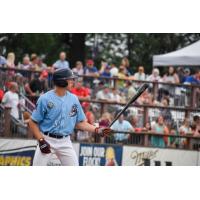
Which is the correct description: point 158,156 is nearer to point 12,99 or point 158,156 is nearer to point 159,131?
point 159,131

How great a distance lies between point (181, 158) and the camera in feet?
61.0

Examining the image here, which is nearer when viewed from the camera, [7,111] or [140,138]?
[7,111]

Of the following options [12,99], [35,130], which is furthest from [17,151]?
[35,130]

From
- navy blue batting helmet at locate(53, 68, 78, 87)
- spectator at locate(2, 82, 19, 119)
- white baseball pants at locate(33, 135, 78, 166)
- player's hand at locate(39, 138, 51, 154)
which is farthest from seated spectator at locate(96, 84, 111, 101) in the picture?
player's hand at locate(39, 138, 51, 154)

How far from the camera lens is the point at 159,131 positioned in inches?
742

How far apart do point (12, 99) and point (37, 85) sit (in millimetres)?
767

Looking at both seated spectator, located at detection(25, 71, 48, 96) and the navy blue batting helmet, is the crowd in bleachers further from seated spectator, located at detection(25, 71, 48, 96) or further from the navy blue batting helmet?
the navy blue batting helmet

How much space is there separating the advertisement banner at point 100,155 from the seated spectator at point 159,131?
99cm

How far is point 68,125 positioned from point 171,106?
8.31m

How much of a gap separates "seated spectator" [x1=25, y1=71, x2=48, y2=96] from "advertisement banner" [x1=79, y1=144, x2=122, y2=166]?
1.61 m

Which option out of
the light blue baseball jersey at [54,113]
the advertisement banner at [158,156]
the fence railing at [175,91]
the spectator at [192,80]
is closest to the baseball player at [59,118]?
the light blue baseball jersey at [54,113]

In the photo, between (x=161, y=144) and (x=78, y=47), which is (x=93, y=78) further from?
(x=78, y=47)

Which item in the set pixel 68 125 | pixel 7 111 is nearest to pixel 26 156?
pixel 7 111

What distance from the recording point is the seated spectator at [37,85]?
58.1 ft
